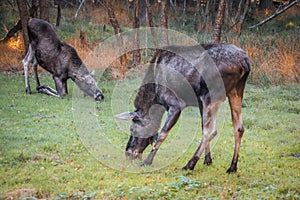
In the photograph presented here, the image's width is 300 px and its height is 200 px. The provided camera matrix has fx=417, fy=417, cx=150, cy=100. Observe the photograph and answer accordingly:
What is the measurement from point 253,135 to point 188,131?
140cm

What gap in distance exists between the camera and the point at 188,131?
30.3 ft

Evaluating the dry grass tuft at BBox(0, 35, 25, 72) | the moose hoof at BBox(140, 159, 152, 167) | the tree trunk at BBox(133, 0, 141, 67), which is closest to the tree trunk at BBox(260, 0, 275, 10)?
the tree trunk at BBox(133, 0, 141, 67)

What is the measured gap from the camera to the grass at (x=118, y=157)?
5.45m

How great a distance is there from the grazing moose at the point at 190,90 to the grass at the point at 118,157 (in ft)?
1.56

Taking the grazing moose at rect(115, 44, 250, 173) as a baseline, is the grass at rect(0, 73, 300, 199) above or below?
below

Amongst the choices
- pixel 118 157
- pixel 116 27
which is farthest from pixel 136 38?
pixel 118 157

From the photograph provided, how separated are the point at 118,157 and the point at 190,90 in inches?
67.4

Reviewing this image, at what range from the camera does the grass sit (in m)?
5.45

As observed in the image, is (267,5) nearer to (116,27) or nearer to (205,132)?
(116,27)

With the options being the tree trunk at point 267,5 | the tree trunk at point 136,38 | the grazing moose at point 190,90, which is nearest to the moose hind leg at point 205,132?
the grazing moose at point 190,90

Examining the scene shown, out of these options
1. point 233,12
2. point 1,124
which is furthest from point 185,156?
point 233,12

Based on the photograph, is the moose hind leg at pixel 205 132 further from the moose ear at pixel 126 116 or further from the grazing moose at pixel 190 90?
the moose ear at pixel 126 116

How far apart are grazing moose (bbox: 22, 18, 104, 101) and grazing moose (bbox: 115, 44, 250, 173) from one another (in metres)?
5.63

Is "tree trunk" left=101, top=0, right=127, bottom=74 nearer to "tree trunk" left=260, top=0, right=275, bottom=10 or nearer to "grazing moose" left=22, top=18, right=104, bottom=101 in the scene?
"grazing moose" left=22, top=18, right=104, bottom=101
